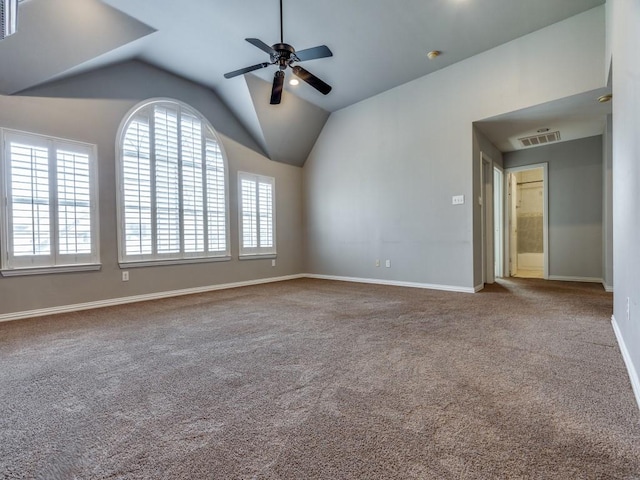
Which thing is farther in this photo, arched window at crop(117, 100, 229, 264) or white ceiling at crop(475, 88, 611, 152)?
arched window at crop(117, 100, 229, 264)

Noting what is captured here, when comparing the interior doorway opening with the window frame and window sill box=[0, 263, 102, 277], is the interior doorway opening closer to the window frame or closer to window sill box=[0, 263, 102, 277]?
the window frame

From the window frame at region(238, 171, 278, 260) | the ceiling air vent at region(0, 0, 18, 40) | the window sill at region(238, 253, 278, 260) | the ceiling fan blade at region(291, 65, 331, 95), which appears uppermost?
the ceiling fan blade at region(291, 65, 331, 95)

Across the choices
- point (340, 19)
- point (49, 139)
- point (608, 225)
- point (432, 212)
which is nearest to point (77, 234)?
point (49, 139)

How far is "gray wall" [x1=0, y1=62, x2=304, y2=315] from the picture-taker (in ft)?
10.9

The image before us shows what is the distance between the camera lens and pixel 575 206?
5.43 meters

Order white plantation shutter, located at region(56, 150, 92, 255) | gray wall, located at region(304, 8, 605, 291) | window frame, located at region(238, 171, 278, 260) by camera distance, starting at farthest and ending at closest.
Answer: window frame, located at region(238, 171, 278, 260)
gray wall, located at region(304, 8, 605, 291)
white plantation shutter, located at region(56, 150, 92, 255)

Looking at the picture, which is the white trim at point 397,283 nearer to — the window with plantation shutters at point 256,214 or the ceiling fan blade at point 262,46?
the window with plantation shutters at point 256,214

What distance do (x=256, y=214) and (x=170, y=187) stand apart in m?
1.61

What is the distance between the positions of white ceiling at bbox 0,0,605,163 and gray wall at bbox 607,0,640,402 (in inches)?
58.0

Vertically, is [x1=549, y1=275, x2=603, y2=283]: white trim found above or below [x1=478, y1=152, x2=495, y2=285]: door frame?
below

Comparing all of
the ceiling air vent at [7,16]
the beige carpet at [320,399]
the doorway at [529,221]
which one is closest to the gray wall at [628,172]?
the beige carpet at [320,399]

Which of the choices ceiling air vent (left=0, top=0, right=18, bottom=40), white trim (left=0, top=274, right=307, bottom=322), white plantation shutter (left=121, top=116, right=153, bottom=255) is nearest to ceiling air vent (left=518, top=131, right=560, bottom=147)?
white trim (left=0, top=274, right=307, bottom=322)

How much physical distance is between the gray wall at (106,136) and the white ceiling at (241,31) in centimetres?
20

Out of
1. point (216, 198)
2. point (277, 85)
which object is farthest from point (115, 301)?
point (277, 85)
